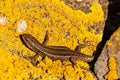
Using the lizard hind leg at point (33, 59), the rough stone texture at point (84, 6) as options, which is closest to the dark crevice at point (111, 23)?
the rough stone texture at point (84, 6)

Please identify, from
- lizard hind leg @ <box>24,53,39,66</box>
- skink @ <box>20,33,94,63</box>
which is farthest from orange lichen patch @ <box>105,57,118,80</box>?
lizard hind leg @ <box>24,53,39,66</box>

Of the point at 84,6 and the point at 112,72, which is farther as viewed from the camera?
the point at 84,6

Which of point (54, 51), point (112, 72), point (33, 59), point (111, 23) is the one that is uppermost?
point (33, 59)

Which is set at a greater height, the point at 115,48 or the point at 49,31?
the point at 49,31

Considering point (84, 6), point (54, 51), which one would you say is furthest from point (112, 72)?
point (84, 6)

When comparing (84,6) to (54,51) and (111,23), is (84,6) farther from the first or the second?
(54,51)

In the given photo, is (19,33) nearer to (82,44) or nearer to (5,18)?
(5,18)

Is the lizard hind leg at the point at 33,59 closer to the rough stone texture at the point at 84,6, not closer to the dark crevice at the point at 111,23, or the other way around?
the dark crevice at the point at 111,23
